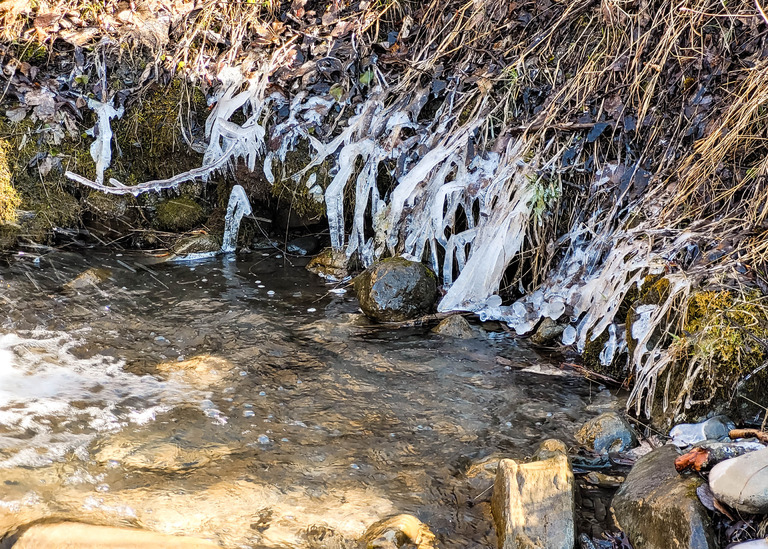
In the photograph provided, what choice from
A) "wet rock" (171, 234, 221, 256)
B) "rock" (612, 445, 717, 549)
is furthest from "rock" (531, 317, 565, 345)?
"wet rock" (171, 234, 221, 256)

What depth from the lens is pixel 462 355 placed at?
11.5 feet

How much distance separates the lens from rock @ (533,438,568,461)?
2438mm

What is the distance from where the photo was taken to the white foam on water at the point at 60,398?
2586 mm

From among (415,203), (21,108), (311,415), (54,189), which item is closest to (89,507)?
(311,415)

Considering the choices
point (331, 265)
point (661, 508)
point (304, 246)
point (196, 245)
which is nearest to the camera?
point (661, 508)

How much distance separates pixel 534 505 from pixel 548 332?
1.54 m

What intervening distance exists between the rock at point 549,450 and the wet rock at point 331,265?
7.76ft

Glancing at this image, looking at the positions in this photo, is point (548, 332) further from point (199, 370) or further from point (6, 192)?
point (6, 192)

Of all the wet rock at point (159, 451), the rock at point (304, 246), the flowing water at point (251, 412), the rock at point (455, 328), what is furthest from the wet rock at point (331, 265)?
the wet rock at point (159, 451)

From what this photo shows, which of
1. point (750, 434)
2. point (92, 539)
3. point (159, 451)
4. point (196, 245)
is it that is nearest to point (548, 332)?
point (750, 434)

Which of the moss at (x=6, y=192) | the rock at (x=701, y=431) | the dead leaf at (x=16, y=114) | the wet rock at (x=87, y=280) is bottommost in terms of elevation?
the rock at (x=701, y=431)

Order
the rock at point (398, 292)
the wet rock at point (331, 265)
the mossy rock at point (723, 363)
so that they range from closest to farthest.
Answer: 1. the mossy rock at point (723, 363)
2. the rock at point (398, 292)
3. the wet rock at point (331, 265)

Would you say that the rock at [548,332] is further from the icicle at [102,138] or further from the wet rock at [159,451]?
the icicle at [102,138]

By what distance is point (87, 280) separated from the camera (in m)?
4.32
